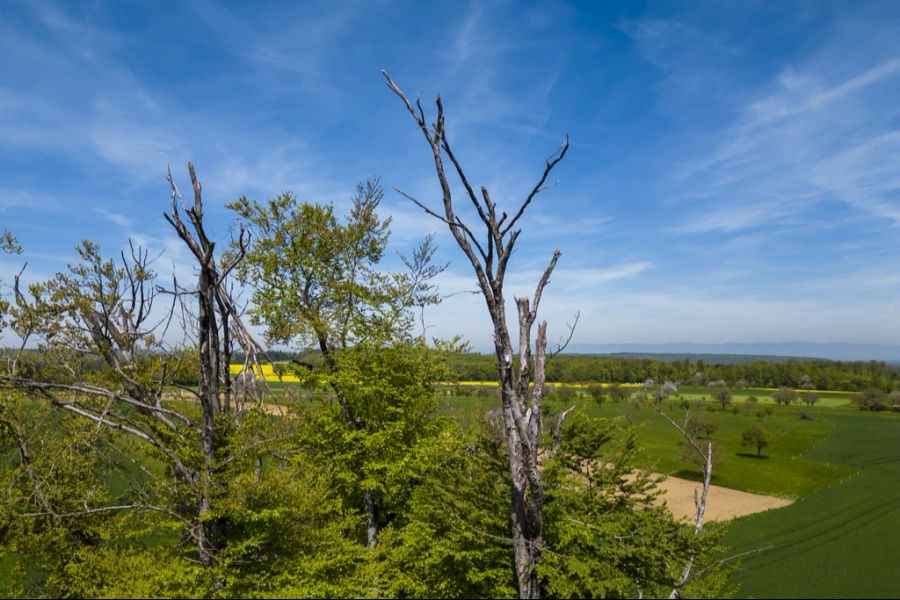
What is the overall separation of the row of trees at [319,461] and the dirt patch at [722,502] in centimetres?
3070

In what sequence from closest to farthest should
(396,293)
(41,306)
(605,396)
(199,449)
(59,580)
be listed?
(199,449)
(59,580)
(41,306)
(396,293)
(605,396)

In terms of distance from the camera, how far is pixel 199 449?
12531 millimetres

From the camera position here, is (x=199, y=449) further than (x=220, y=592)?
Yes

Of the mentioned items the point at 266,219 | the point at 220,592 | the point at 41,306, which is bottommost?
the point at 220,592

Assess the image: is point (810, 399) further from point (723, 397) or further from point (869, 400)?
point (723, 397)

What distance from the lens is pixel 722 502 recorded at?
44.8 meters

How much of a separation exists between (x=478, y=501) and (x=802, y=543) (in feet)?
105

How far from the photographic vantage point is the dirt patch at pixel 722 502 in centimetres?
4118

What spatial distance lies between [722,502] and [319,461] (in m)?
42.0

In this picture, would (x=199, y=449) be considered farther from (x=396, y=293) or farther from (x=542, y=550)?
(x=396, y=293)

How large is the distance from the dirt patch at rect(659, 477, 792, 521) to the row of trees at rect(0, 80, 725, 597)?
1209 inches

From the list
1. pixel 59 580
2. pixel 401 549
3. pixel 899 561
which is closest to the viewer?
pixel 59 580

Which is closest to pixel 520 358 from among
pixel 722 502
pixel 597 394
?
pixel 722 502

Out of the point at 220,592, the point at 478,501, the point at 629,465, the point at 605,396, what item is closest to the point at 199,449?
the point at 220,592
